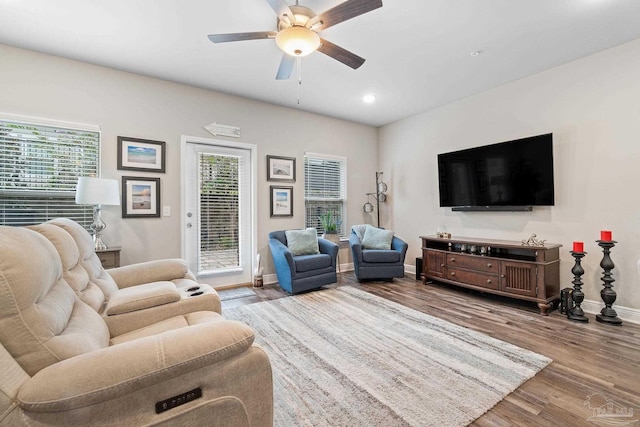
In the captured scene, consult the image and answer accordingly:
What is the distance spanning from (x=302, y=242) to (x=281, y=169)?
1.26 metres

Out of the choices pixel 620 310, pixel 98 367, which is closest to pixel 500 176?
pixel 620 310

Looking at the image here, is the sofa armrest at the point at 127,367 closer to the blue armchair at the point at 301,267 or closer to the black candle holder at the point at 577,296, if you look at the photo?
the blue armchair at the point at 301,267

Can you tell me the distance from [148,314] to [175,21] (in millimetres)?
2472

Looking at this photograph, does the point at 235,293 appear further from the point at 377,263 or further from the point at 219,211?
the point at 377,263

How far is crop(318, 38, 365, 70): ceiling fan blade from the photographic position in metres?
2.29

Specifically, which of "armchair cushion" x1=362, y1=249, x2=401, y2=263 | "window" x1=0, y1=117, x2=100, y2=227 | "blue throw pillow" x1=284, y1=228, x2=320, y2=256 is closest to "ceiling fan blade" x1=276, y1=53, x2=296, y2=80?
"blue throw pillow" x1=284, y1=228, x2=320, y2=256

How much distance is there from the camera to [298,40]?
2082mm

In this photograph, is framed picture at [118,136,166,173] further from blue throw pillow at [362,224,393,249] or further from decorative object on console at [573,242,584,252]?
decorative object on console at [573,242,584,252]

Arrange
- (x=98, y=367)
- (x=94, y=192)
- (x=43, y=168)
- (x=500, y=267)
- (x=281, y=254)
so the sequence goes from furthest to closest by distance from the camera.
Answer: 1. (x=281, y=254)
2. (x=500, y=267)
3. (x=43, y=168)
4. (x=94, y=192)
5. (x=98, y=367)

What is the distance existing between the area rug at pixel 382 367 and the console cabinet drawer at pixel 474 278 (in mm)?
1079

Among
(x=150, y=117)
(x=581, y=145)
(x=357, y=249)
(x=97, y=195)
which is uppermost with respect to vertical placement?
(x=150, y=117)

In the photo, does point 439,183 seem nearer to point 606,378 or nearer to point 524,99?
point 524,99

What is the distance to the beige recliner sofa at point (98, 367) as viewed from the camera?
0.81 meters

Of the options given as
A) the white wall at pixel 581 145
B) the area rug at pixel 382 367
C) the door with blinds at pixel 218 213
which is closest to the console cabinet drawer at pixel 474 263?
the white wall at pixel 581 145
